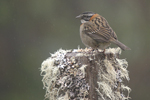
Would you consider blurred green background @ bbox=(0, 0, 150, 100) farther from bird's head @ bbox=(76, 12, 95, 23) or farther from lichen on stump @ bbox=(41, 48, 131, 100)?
lichen on stump @ bbox=(41, 48, 131, 100)

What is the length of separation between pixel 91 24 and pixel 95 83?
1574 millimetres

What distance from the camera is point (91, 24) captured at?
15.1 feet

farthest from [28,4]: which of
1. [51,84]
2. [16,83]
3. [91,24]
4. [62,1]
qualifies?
[51,84]

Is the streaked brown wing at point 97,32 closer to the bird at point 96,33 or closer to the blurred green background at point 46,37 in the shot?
the bird at point 96,33

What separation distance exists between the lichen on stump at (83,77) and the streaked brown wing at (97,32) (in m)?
0.69

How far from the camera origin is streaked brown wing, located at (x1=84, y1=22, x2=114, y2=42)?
4.27m

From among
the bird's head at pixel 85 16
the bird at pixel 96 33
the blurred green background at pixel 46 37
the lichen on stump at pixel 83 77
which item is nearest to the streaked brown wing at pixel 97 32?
the bird at pixel 96 33

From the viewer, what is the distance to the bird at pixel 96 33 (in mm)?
4270


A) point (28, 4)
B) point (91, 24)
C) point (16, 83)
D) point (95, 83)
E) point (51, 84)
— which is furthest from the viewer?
point (28, 4)

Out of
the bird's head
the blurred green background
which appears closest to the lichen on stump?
the bird's head

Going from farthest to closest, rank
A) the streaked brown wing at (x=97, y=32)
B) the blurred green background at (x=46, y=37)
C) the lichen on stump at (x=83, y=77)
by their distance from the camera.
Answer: the blurred green background at (x=46, y=37), the streaked brown wing at (x=97, y=32), the lichen on stump at (x=83, y=77)

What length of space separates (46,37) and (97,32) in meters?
4.05

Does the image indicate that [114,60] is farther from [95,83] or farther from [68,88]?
[68,88]

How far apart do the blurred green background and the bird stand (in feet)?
10.1
